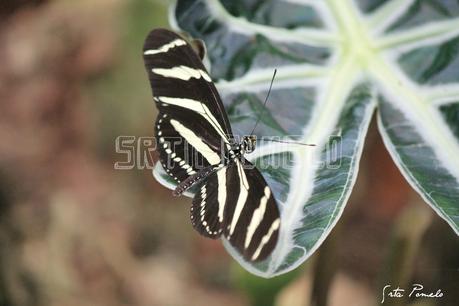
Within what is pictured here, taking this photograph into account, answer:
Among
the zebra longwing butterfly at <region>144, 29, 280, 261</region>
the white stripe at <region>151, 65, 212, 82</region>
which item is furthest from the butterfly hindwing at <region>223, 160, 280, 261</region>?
the white stripe at <region>151, 65, 212, 82</region>

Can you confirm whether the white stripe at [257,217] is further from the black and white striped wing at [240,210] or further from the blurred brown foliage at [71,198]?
the blurred brown foliage at [71,198]

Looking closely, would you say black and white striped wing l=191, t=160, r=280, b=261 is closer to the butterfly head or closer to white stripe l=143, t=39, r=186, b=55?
the butterfly head

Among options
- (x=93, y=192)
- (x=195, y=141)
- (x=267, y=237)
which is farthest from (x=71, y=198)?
(x=267, y=237)

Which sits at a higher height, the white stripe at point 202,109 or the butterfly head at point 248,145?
the white stripe at point 202,109

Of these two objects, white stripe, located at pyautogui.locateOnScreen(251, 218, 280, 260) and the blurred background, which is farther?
the blurred background

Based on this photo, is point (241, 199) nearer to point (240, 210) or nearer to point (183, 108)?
point (240, 210)

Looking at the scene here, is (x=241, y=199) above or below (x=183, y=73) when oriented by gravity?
below

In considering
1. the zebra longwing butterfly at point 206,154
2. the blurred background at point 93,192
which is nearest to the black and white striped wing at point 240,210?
the zebra longwing butterfly at point 206,154
